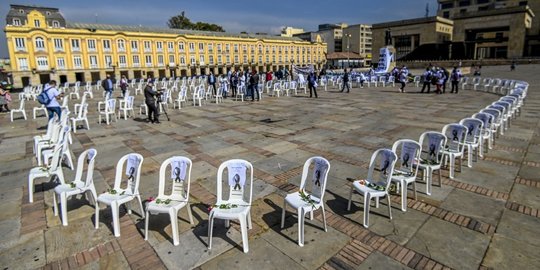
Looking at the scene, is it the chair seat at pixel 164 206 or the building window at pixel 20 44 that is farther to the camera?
the building window at pixel 20 44

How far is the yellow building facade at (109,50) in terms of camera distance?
4819 cm

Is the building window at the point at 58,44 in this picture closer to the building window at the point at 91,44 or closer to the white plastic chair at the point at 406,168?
the building window at the point at 91,44

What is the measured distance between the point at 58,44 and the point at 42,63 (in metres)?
4.04

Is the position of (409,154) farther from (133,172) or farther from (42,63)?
(42,63)

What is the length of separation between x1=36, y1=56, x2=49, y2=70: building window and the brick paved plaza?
167ft

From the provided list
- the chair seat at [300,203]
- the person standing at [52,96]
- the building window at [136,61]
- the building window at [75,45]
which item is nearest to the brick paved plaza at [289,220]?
the chair seat at [300,203]

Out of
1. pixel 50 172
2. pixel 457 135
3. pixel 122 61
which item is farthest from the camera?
pixel 122 61

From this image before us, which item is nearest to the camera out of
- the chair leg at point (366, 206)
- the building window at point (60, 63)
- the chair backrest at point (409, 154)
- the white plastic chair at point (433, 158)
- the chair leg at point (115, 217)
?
the chair leg at point (115, 217)

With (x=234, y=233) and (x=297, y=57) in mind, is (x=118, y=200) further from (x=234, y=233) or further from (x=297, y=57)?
(x=297, y=57)

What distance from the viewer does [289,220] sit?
4445 millimetres

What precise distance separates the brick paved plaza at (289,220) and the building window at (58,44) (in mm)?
51309

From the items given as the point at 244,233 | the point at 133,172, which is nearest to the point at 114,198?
the point at 133,172

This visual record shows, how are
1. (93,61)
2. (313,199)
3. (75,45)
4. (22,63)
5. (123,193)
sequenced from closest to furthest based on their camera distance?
(313,199) < (123,193) < (22,63) < (75,45) < (93,61)

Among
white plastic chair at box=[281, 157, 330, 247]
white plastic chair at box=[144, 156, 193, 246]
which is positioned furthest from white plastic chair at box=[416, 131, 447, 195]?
white plastic chair at box=[144, 156, 193, 246]
